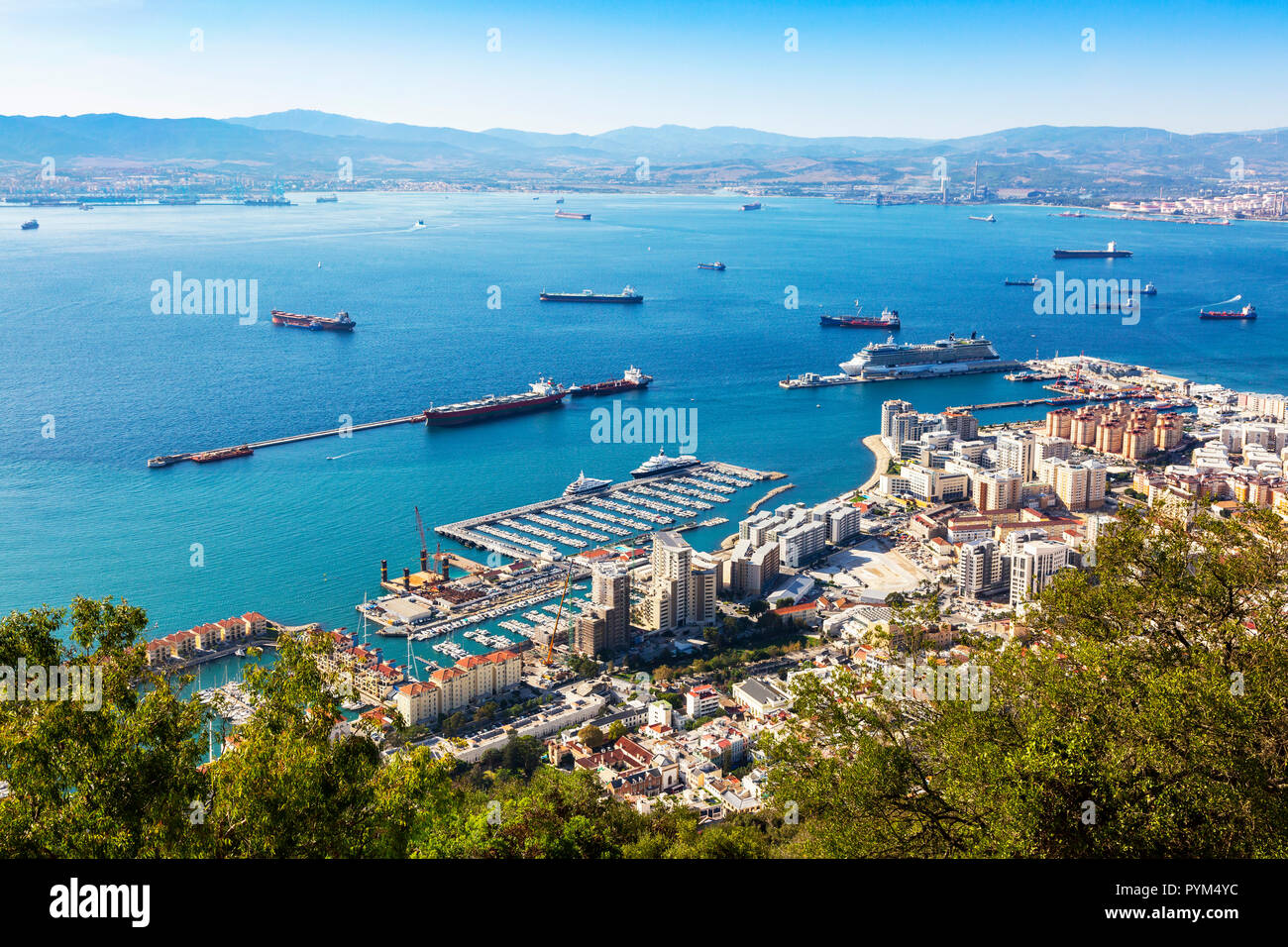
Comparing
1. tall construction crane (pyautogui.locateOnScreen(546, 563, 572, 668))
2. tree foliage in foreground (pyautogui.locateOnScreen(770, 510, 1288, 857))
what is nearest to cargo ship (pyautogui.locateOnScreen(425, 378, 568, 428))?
tall construction crane (pyautogui.locateOnScreen(546, 563, 572, 668))

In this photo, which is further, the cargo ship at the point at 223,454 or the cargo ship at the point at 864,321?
the cargo ship at the point at 864,321

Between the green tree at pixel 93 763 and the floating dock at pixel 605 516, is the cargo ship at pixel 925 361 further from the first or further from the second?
the green tree at pixel 93 763

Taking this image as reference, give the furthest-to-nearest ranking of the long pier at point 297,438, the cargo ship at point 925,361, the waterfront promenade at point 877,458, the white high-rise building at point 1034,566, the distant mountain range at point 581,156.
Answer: the distant mountain range at point 581,156 → the cargo ship at point 925,361 → the long pier at point 297,438 → the waterfront promenade at point 877,458 → the white high-rise building at point 1034,566

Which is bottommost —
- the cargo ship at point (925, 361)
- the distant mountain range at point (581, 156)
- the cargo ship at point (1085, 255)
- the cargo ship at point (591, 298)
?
the cargo ship at point (925, 361)

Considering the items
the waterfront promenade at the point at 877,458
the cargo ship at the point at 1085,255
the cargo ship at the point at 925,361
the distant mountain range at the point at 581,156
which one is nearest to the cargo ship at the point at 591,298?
the cargo ship at the point at 925,361

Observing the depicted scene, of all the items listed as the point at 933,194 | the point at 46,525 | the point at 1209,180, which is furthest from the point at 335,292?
the point at 1209,180

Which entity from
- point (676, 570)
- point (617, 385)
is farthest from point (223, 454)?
point (676, 570)
